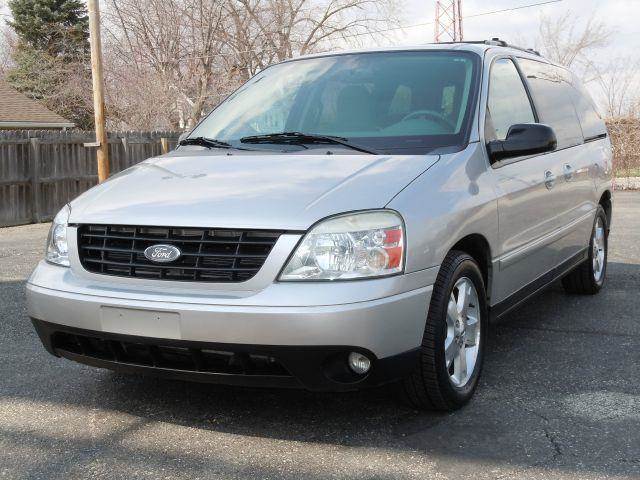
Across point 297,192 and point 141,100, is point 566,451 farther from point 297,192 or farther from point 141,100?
point 141,100

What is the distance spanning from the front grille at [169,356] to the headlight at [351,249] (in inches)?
15.7

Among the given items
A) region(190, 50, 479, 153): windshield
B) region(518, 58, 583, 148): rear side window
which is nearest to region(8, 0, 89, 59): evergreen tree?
region(518, 58, 583, 148): rear side window

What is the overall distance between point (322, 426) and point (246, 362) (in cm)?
61

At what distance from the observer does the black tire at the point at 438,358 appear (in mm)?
3465

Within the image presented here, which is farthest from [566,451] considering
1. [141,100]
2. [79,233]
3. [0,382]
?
[141,100]

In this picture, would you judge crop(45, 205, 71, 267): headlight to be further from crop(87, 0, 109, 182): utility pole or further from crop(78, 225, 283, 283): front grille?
crop(87, 0, 109, 182): utility pole

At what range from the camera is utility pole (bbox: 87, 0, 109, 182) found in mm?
13180

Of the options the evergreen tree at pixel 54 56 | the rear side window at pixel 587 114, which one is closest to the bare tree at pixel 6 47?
the evergreen tree at pixel 54 56

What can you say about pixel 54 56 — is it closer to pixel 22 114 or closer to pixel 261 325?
pixel 22 114

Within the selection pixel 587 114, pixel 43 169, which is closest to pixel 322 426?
pixel 587 114

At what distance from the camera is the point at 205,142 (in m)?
4.54

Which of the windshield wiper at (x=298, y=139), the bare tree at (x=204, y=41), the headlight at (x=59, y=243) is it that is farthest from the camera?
the bare tree at (x=204, y=41)

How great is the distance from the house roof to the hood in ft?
86.4

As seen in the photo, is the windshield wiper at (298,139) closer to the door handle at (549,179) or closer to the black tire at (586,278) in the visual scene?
the door handle at (549,179)
